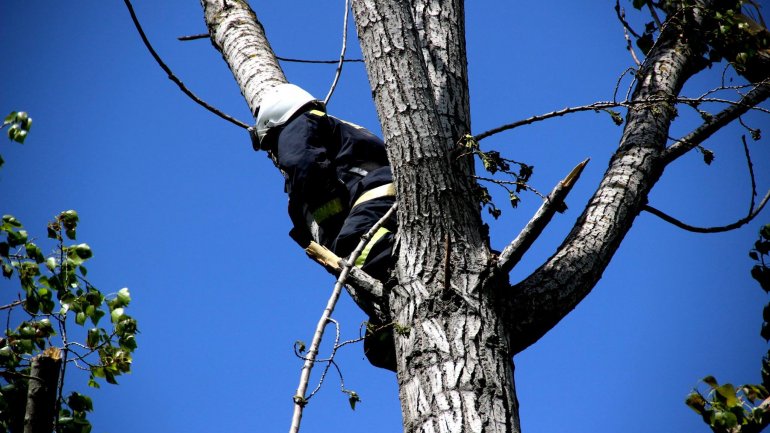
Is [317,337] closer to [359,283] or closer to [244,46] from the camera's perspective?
[359,283]

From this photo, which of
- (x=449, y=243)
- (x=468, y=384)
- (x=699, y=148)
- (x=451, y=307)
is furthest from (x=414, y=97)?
(x=699, y=148)

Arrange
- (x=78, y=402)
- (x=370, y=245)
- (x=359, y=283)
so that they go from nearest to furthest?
(x=359, y=283) → (x=370, y=245) → (x=78, y=402)

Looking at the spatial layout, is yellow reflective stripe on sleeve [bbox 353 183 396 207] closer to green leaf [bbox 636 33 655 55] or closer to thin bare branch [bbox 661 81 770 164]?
thin bare branch [bbox 661 81 770 164]

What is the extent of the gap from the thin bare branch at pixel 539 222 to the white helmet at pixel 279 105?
4.38 feet

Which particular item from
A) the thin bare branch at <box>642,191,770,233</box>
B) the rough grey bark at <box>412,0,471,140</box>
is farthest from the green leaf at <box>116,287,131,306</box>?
the thin bare branch at <box>642,191,770,233</box>

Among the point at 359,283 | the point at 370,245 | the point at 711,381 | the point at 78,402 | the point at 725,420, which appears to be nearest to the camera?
the point at 725,420

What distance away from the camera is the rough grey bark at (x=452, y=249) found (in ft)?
6.74

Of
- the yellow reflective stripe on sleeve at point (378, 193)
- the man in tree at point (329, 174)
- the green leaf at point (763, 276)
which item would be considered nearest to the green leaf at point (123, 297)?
the man in tree at point (329, 174)

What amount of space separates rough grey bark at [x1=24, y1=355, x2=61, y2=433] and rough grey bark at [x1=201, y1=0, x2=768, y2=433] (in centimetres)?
92

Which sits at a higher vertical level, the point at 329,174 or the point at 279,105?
the point at 279,105

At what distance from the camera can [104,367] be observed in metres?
3.10

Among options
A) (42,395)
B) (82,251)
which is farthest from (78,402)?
(42,395)

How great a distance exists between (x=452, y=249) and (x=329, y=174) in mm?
931

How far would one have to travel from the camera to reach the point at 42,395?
1.82m
